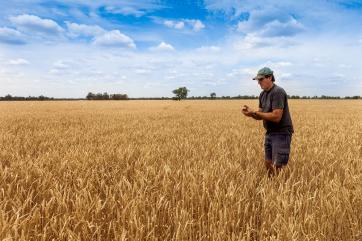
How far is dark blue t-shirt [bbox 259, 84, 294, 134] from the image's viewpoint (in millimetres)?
5148

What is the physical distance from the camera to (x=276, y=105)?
5.14m

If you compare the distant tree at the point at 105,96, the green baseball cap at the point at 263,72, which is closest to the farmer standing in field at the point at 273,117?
the green baseball cap at the point at 263,72

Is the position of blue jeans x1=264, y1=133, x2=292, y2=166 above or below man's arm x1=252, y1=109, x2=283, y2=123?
below

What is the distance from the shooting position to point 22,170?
15.5ft

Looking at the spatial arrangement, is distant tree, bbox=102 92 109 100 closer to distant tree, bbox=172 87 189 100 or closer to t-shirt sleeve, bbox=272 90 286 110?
distant tree, bbox=172 87 189 100

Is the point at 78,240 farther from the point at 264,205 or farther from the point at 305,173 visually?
the point at 305,173

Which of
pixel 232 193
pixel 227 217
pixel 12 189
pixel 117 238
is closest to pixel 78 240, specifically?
pixel 117 238

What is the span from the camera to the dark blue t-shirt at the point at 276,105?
5148 mm

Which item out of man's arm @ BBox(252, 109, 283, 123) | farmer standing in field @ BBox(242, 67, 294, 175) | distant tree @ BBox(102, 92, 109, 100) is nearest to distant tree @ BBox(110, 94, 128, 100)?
distant tree @ BBox(102, 92, 109, 100)

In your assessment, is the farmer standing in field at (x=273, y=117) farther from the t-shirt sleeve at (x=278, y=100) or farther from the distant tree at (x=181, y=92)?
the distant tree at (x=181, y=92)

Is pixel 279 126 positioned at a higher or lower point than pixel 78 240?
higher

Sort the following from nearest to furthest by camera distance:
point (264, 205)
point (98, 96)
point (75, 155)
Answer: point (264, 205) < point (75, 155) < point (98, 96)

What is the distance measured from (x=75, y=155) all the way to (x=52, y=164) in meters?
0.60

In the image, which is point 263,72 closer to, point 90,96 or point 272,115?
point 272,115
